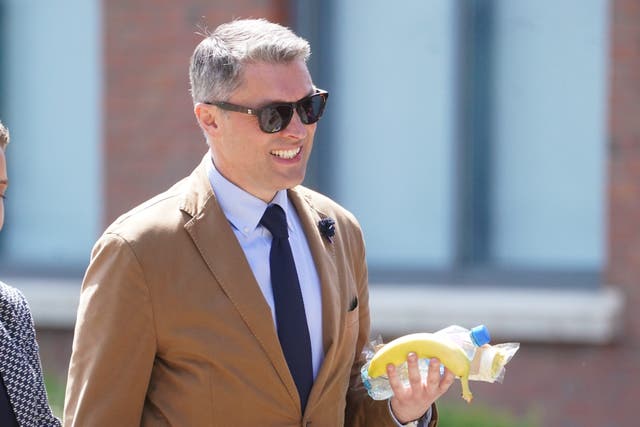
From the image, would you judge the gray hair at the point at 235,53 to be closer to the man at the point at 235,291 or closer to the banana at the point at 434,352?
the man at the point at 235,291

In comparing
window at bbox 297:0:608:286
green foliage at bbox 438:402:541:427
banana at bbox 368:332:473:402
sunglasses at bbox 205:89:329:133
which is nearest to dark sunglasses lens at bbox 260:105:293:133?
sunglasses at bbox 205:89:329:133

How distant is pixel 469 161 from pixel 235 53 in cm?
483

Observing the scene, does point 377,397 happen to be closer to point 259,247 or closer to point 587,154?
point 259,247

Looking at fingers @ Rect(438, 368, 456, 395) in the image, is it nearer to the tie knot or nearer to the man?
the man

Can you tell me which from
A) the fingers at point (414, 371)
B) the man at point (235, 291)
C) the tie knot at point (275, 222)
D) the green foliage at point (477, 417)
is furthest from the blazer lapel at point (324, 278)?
the green foliage at point (477, 417)

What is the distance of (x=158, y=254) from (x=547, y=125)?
A: 5017mm

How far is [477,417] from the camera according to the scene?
743cm

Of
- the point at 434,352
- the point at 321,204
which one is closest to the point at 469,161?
the point at 321,204

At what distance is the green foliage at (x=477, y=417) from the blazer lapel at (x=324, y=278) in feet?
13.2

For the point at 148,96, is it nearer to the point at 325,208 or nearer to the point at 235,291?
the point at 325,208

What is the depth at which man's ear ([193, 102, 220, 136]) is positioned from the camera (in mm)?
3314

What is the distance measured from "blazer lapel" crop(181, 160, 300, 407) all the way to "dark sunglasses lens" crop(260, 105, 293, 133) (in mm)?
232

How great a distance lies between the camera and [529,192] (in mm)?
7828

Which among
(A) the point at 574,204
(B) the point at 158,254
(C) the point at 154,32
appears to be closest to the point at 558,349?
(A) the point at 574,204
